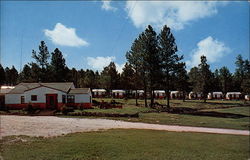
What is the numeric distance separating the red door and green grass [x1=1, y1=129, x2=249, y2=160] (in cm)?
2486

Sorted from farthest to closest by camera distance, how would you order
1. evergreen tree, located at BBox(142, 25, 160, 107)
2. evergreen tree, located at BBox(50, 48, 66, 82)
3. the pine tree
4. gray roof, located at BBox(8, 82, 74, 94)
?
the pine tree, evergreen tree, located at BBox(142, 25, 160, 107), gray roof, located at BBox(8, 82, 74, 94), evergreen tree, located at BBox(50, 48, 66, 82)

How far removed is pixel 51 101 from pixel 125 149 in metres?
29.8

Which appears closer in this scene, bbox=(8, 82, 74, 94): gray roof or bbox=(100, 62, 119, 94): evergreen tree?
bbox=(8, 82, 74, 94): gray roof

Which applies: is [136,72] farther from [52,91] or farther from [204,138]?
[204,138]

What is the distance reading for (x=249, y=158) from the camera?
12.3 meters

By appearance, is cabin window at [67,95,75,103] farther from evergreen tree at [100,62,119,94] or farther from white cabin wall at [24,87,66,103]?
evergreen tree at [100,62,119,94]

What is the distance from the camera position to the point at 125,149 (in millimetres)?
12562

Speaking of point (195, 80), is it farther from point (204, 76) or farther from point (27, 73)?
point (27, 73)

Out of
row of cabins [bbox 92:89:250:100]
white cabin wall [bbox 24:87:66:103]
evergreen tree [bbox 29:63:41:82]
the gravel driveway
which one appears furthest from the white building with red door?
the gravel driveway

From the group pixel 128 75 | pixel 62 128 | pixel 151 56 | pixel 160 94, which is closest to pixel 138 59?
pixel 151 56

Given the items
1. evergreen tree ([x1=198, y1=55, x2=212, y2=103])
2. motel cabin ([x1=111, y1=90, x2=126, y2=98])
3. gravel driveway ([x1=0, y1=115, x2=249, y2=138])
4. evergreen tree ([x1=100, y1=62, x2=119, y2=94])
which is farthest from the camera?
motel cabin ([x1=111, y1=90, x2=126, y2=98])

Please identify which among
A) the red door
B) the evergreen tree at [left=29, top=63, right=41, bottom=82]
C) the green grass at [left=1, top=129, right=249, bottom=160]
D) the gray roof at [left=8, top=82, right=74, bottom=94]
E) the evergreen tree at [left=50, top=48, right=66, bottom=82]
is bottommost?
the green grass at [left=1, top=129, right=249, bottom=160]

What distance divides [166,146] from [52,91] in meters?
30.0

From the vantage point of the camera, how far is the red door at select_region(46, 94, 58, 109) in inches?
1534
